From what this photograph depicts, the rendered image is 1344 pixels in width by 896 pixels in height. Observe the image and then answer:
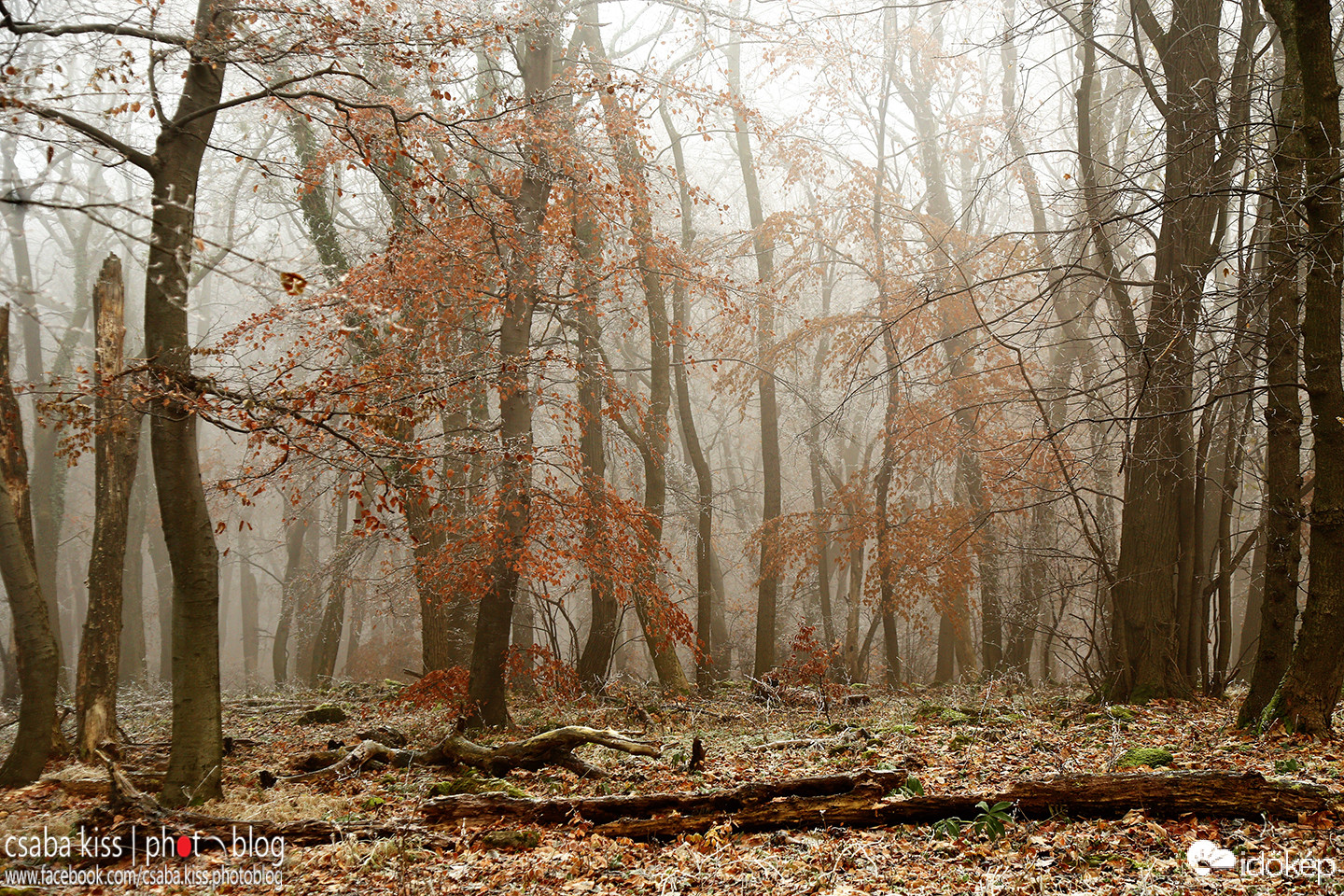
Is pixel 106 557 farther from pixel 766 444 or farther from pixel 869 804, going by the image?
pixel 766 444

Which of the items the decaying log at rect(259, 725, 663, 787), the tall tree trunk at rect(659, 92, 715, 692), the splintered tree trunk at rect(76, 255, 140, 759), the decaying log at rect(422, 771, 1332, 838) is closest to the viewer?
the decaying log at rect(422, 771, 1332, 838)

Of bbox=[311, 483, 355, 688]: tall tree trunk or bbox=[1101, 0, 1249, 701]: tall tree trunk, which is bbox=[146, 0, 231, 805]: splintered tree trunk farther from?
bbox=[311, 483, 355, 688]: tall tree trunk

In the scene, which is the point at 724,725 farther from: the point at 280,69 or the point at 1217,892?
the point at 280,69

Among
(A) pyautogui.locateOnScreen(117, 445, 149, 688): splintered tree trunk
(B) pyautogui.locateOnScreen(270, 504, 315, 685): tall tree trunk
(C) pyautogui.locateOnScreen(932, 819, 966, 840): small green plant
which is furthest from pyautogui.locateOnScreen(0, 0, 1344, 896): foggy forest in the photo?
(A) pyautogui.locateOnScreen(117, 445, 149, 688): splintered tree trunk

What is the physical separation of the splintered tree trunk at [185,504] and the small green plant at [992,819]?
454 centimetres

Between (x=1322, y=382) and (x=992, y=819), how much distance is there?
303 centimetres

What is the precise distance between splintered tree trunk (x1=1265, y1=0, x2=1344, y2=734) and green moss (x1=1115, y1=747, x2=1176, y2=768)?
0.74 m

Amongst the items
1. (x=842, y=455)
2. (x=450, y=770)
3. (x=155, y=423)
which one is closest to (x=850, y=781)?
(x=450, y=770)

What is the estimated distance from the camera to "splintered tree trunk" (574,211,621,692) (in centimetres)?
804

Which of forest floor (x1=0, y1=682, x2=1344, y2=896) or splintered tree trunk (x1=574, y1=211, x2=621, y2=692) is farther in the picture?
splintered tree trunk (x1=574, y1=211, x2=621, y2=692)

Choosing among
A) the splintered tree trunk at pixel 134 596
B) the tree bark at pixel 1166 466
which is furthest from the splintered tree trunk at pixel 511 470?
the splintered tree trunk at pixel 134 596

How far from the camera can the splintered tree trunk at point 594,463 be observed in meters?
8.04

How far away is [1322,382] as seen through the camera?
15.2 feet

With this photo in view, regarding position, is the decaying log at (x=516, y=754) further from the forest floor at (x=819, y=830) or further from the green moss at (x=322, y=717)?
the green moss at (x=322, y=717)
